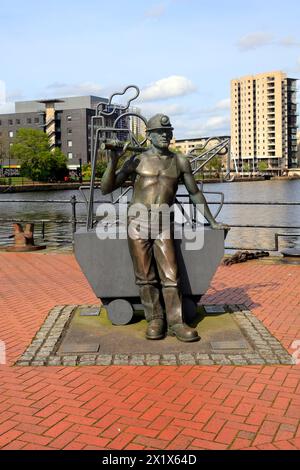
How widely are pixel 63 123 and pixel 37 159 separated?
19585mm

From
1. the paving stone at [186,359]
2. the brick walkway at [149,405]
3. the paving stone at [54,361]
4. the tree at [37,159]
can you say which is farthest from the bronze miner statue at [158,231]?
the tree at [37,159]

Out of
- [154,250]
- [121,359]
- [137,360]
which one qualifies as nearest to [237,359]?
[137,360]

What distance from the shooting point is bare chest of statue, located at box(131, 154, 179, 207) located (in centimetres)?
555

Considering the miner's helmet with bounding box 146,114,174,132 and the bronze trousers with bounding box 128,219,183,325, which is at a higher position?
the miner's helmet with bounding box 146,114,174,132

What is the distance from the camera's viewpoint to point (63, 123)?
100 metres

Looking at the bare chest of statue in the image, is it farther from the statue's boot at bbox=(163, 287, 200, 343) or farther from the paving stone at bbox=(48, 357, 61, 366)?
the paving stone at bbox=(48, 357, 61, 366)

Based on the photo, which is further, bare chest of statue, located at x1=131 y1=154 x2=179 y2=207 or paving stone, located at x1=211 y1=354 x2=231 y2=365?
bare chest of statue, located at x1=131 y1=154 x2=179 y2=207

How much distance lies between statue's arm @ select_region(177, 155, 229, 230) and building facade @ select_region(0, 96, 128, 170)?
89660 mm

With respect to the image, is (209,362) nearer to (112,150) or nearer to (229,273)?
(112,150)

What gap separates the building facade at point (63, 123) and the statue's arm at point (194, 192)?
3530 inches

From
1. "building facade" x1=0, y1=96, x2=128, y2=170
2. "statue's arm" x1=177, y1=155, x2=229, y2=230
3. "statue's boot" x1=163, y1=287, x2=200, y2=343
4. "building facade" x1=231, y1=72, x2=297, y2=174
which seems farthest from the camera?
"building facade" x1=231, y1=72, x2=297, y2=174

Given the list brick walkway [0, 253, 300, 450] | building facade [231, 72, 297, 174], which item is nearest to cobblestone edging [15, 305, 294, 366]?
brick walkway [0, 253, 300, 450]

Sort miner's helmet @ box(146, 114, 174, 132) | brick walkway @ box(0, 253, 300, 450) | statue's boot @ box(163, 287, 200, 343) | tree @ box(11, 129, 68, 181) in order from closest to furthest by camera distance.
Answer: brick walkway @ box(0, 253, 300, 450)
statue's boot @ box(163, 287, 200, 343)
miner's helmet @ box(146, 114, 174, 132)
tree @ box(11, 129, 68, 181)
